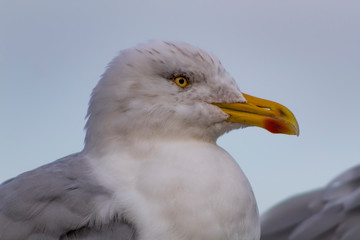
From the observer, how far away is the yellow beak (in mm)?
3055

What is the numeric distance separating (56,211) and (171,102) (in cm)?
65

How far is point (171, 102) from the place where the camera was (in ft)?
9.90

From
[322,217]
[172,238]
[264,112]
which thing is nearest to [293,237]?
[322,217]

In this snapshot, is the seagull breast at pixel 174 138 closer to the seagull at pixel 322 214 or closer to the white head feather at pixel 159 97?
the white head feather at pixel 159 97

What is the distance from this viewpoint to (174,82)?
306 centimetres

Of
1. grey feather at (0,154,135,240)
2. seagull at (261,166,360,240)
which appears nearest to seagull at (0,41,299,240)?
grey feather at (0,154,135,240)

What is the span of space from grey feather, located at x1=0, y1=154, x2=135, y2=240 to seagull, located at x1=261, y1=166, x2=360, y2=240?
158 centimetres

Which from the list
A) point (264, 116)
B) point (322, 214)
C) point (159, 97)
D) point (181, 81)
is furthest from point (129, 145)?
point (322, 214)

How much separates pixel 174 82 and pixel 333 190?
166 centimetres

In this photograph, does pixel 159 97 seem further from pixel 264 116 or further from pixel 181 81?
pixel 264 116

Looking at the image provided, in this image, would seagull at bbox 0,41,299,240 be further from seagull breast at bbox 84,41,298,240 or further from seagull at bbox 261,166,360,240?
seagull at bbox 261,166,360,240

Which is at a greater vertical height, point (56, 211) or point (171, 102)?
point (171, 102)

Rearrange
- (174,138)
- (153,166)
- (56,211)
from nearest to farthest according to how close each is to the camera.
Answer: (56,211), (153,166), (174,138)

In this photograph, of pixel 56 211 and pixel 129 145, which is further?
pixel 129 145
